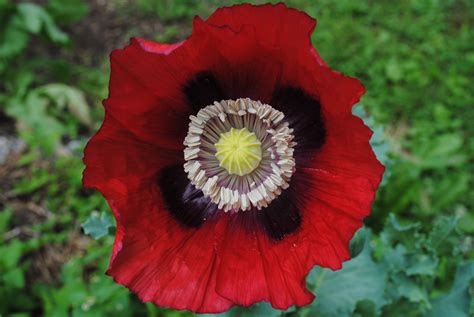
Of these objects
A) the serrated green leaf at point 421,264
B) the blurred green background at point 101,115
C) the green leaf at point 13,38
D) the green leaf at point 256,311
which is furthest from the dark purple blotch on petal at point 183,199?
the green leaf at point 13,38

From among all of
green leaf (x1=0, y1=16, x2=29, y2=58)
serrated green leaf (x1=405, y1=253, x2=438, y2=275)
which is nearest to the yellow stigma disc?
serrated green leaf (x1=405, y1=253, x2=438, y2=275)

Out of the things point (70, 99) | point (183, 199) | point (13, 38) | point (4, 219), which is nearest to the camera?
point (183, 199)

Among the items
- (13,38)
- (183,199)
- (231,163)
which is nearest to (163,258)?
(183,199)

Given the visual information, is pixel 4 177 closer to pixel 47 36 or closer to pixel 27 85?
pixel 27 85

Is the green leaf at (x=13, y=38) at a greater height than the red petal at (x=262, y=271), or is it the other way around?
the green leaf at (x=13, y=38)

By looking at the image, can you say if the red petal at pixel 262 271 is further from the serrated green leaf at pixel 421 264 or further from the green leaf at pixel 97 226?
the serrated green leaf at pixel 421 264

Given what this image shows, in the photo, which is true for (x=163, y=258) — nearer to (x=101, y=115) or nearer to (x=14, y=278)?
(x=14, y=278)

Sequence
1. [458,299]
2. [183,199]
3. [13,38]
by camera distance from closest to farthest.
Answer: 1. [183,199]
2. [458,299]
3. [13,38]
